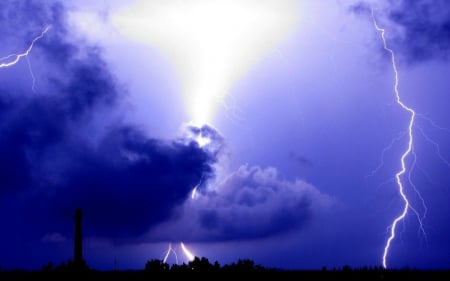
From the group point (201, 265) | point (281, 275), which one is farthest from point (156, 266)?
point (281, 275)

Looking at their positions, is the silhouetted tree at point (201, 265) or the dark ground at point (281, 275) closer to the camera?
the dark ground at point (281, 275)

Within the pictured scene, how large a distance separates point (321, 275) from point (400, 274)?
268 cm

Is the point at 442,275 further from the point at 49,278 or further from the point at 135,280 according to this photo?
the point at 49,278

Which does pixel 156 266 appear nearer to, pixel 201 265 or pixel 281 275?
pixel 201 265

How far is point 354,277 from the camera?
1962 cm

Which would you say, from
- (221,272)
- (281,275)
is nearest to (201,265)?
(221,272)

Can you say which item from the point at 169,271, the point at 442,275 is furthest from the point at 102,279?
the point at 442,275

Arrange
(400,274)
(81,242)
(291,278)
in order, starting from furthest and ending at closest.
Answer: (81,242) < (291,278) < (400,274)

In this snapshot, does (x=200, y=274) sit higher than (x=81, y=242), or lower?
lower

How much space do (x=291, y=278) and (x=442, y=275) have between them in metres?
5.34

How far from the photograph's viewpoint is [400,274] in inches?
755

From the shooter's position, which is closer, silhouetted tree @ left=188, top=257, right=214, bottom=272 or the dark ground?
the dark ground

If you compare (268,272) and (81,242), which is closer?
(268,272)

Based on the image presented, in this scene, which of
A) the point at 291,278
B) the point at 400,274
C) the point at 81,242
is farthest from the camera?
the point at 81,242
